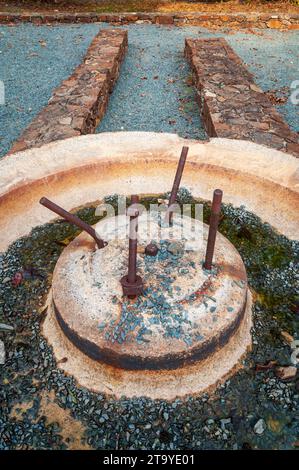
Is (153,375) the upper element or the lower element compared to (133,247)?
lower

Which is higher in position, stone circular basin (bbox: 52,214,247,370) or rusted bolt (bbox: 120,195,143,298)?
rusted bolt (bbox: 120,195,143,298)

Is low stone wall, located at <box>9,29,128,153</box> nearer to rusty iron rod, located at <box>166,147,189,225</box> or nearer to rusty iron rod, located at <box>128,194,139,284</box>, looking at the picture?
rusty iron rod, located at <box>166,147,189,225</box>

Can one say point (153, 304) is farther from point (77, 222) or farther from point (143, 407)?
point (77, 222)

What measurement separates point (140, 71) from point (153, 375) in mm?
7949

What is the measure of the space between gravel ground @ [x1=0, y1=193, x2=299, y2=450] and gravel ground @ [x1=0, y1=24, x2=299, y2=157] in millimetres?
4210

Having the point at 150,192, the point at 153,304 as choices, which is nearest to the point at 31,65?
the point at 150,192

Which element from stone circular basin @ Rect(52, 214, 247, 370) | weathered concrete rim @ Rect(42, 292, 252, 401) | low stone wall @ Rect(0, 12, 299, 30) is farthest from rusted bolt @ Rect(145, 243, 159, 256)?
low stone wall @ Rect(0, 12, 299, 30)

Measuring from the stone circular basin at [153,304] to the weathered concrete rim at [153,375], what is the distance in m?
0.08

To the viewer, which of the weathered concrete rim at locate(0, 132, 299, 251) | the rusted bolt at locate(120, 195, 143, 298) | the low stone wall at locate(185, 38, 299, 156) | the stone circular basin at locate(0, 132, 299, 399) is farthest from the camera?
the low stone wall at locate(185, 38, 299, 156)

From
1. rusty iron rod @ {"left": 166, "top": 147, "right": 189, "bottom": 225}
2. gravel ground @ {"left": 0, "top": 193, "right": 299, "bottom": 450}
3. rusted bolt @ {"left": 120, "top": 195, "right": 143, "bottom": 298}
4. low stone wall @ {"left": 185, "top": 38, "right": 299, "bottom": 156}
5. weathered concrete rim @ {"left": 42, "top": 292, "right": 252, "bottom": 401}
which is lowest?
gravel ground @ {"left": 0, "top": 193, "right": 299, "bottom": 450}

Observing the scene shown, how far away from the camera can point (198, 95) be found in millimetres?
7234

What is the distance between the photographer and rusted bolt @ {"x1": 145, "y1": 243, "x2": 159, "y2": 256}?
8.71 ft

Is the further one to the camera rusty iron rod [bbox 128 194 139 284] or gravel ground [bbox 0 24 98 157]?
gravel ground [bbox 0 24 98 157]

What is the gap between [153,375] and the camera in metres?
2.37
